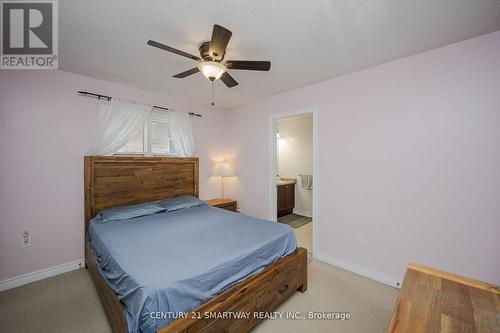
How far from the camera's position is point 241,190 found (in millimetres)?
4129

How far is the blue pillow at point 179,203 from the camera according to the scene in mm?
2941

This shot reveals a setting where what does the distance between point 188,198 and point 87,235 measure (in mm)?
1354

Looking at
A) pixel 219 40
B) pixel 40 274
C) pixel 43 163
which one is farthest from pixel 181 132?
pixel 40 274

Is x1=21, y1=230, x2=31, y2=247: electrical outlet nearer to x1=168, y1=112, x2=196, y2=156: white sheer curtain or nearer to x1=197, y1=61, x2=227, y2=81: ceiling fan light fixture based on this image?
x1=168, y1=112, x2=196, y2=156: white sheer curtain

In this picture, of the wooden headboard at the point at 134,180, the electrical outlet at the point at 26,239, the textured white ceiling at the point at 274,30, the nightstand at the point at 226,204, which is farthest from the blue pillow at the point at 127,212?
the textured white ceiling at the point at 274,30

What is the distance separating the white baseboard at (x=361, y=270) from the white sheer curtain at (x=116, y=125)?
3.30 meters

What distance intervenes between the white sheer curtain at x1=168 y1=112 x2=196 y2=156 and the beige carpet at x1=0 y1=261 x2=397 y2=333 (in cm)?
217

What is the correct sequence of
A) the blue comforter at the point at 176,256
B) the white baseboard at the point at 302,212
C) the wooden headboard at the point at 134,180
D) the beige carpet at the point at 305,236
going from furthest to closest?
the white baseboard at the point at 302,212 → the beige carpet at the point at 305,236 → the wooden headboard at the point at 134,180 → the blue comforter at the point at 176,256

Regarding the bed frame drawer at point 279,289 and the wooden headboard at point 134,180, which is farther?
the wooden headboard at point 134,180

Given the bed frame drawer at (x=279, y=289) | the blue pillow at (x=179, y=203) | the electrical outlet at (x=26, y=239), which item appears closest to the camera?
the bed frame drawer at (x=279, y=289)

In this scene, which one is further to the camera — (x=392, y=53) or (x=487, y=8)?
(x=392, y=53)

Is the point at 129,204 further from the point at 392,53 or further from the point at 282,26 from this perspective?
the point at 392,53

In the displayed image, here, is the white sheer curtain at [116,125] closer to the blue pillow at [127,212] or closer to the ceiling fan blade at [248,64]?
the blue pillow at [127,212]

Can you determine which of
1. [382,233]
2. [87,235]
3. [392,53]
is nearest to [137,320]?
[87,235]
